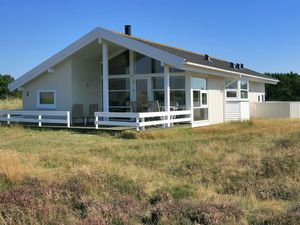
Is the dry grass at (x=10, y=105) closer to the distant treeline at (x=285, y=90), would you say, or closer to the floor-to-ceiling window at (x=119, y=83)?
the floor-to-ceiling window at (x=119, y=83)

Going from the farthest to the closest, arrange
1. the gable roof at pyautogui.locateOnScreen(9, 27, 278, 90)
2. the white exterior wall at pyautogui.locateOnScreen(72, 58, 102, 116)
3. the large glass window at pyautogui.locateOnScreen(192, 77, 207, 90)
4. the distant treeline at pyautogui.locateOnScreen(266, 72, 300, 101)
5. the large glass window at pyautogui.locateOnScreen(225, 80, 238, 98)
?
the distant treeline at pyautogui.locateOnScreen(266, 72, 300, 101) < the large glass window at pyautogui.locateOnScreen(225, 80, 238, 98) < the white exterior wall at pyautogui.locateOnScreen(72, 58, 102, 116) < the large glass window at pyautogui.locateOnScreen(192, 77, 207, 90) < the gable roof at pyautogui.locateOnScreen(9, 27, 278, 90)

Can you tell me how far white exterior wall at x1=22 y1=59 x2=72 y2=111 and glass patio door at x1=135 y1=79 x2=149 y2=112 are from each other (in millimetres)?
3598

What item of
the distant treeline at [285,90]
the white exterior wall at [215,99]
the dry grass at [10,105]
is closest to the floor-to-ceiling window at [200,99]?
the white exterior wall at [215,99]

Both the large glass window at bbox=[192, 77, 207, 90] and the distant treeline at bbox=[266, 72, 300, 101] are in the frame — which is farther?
the distant treeline at bbox=[266, 72, 300, 101]

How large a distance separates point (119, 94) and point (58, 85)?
3314 mm

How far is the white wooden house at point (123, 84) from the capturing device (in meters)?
19.6

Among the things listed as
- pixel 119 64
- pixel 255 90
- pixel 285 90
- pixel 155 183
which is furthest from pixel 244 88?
pixel 285 90

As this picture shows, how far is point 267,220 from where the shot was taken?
5.62 m

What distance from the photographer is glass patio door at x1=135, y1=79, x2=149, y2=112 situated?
822 inches

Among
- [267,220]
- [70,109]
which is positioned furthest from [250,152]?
[70,109]

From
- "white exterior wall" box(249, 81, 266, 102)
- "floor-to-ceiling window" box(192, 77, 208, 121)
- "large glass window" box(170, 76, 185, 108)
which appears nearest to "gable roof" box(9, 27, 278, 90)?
"floor-to-ceiling window" box(192, 77, 208, 121)

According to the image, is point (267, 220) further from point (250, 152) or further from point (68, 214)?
point (250, 152)

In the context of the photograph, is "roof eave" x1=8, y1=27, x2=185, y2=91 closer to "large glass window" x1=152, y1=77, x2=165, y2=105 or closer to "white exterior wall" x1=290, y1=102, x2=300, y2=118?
"large glass window" x1=152, y1=77, x2=165, y2=105

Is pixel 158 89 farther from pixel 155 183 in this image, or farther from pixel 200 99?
pixel 155 183
